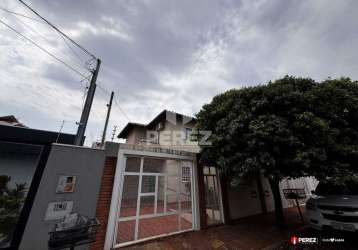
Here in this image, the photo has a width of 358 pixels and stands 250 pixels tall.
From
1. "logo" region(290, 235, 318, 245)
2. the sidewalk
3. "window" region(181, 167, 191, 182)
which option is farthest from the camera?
"window" region(181, 167, 191, 182)

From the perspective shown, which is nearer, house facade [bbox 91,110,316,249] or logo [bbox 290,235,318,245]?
house facade [bbox 91,110,316,249]

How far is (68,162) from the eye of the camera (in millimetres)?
3588

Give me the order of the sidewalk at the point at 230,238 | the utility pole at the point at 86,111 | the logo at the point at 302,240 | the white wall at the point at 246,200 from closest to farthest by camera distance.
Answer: the sidewalk at the point at 230,238 < the logo at the point at 302,240 < the utility pole at the point at 86,111 < the white wall at the point at 246,200

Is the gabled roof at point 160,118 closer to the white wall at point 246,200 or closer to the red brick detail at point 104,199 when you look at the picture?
the white wall at point 246,200

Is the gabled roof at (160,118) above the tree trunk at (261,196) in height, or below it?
above

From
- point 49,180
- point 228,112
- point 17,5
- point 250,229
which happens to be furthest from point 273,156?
point 17,5

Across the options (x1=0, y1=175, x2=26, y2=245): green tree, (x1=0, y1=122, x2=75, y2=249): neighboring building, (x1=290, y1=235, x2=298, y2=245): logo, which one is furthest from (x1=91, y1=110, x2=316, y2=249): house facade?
(x1=290, y1=235, x2=298, y2=245): logo

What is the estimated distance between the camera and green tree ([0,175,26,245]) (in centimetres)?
300

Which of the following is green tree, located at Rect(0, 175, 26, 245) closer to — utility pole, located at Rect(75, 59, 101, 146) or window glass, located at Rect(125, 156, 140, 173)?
utility pole, located at Rect(75, 59, 101, 146)

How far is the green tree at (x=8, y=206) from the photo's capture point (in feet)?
9.83

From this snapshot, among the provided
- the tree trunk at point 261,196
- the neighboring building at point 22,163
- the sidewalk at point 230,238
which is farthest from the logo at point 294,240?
the neighboring building at point 22,163

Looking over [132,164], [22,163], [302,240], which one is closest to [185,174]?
[132,164]

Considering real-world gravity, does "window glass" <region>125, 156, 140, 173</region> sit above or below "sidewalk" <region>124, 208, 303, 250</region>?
above

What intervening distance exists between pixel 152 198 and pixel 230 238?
9.91ft
